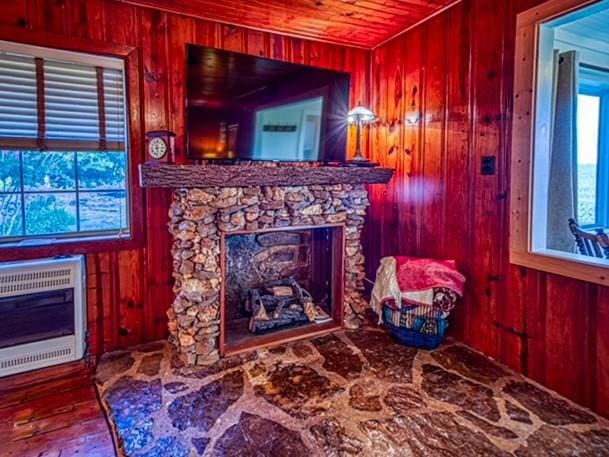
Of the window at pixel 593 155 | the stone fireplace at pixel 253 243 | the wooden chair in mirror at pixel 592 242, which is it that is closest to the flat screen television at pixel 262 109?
the stone fireplace at pixel 253 243

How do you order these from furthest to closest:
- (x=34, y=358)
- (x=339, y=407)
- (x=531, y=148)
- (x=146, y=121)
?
1. (x=146, y=121)
2. (x=34, y=358)
3. (x=531, y=148)
4. (x=339, y=407)

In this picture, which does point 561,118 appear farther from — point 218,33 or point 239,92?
point 218,33

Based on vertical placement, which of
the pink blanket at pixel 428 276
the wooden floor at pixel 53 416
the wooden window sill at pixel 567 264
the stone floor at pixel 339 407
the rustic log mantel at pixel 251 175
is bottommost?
the wooden floor at pixel 53 416

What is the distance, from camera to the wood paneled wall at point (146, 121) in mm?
2449

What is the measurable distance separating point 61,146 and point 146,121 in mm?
558

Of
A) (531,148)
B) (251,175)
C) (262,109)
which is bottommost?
(251,175)

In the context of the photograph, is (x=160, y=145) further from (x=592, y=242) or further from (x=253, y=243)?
(x=592, y=242)

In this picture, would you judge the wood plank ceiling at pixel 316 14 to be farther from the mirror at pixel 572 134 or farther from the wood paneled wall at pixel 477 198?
the mirror at pixel 572 134

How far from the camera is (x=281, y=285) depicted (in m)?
3.17

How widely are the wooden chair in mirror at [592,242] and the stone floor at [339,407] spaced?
86 cm

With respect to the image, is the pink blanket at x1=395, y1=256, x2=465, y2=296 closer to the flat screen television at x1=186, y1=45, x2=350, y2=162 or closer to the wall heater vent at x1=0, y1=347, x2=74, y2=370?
the flat screen television at x1=186, y1=45, x2=350, y2=162

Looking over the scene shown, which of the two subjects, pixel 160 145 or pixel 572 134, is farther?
pixel 572 134

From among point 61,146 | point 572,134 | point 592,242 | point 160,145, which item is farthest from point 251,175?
point 572,134

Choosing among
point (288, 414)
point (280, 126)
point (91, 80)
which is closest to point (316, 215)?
point (280, 126)
